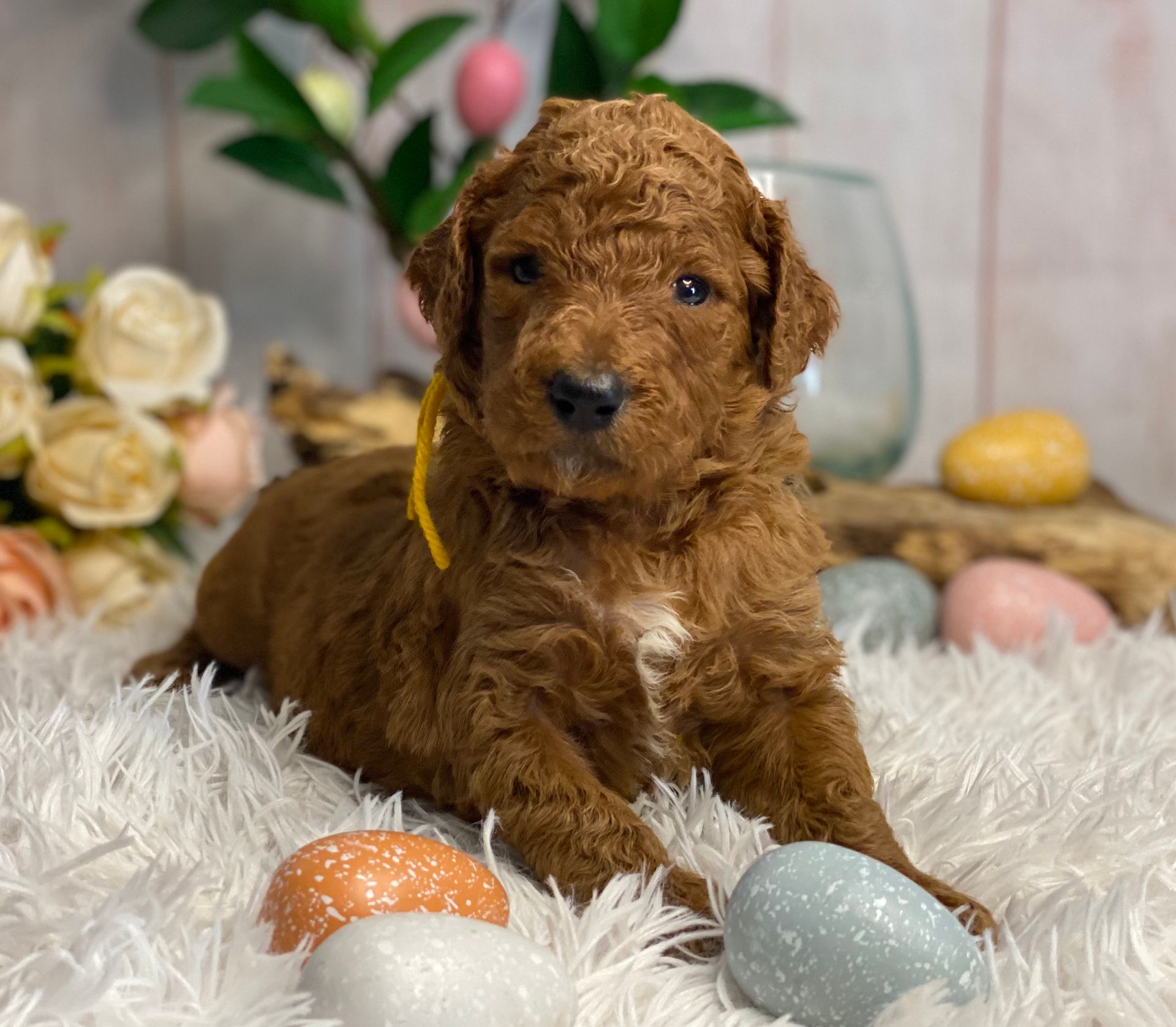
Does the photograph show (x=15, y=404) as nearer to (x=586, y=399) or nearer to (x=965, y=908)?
(x=586, y=399)

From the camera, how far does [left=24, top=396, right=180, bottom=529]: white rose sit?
90.1 inches

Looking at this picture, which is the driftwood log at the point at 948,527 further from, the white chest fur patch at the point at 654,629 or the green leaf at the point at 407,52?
the white chest fur patch at the point at 654,629

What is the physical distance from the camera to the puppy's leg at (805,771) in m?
1.24

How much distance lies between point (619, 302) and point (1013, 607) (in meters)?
1.26

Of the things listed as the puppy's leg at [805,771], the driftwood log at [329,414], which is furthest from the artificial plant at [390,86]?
the puppy's leg at [805,771]

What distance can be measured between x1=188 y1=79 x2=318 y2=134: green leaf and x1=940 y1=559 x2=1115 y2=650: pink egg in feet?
5.57

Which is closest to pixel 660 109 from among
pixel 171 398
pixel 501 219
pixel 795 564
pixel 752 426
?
pixel 501 219

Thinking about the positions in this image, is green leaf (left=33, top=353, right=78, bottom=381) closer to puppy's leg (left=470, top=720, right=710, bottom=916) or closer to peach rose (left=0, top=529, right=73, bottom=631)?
peach rose (left=0, top=529, right=73, bottom=631)

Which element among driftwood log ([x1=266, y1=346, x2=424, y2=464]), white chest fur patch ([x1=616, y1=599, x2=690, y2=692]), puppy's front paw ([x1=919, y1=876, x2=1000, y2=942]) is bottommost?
puppy's front paw ([x1=919, y1=876, x2=1000, y2=942])

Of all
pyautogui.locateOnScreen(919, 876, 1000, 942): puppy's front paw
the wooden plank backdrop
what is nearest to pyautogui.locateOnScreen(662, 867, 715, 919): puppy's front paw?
pyautogui.locateOnScreen(919, 876, 1000, 942): puppy's front paw

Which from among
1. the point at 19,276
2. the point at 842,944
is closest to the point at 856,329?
the point at 19,276

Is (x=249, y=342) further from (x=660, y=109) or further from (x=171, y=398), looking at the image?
(x=660, y=109)

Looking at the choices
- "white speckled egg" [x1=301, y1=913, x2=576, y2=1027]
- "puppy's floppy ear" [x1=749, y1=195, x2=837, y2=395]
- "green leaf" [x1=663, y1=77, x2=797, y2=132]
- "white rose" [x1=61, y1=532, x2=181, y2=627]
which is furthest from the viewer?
"green leaf" [x1=663, y1=77, x2=797, y2=132]

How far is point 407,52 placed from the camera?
2.68 m
